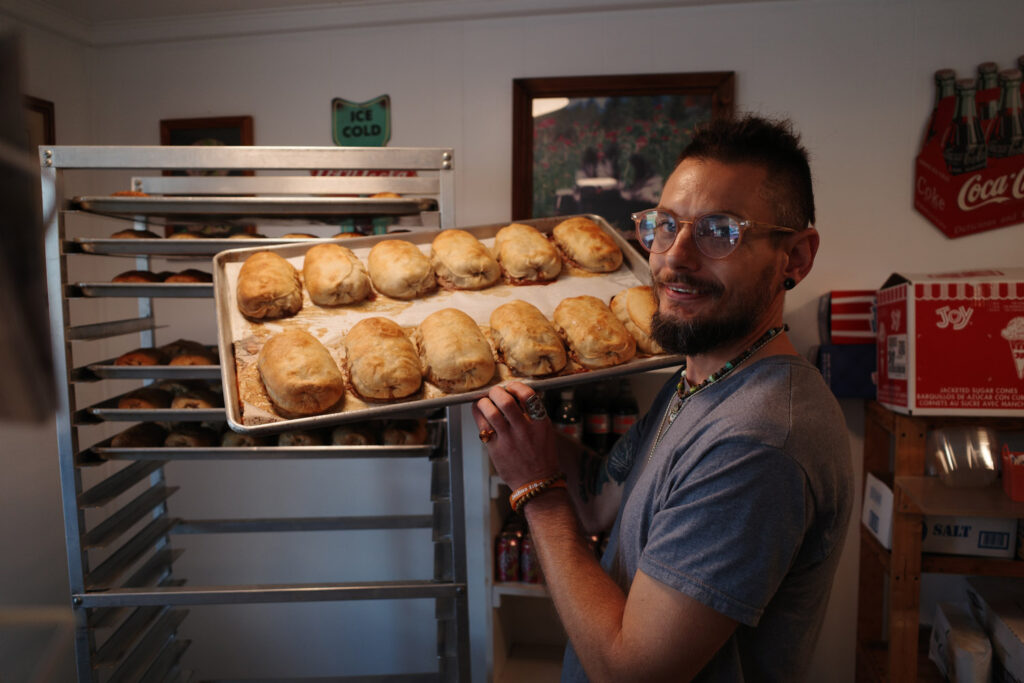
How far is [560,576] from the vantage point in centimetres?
102

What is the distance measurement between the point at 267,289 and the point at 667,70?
6.11 feet

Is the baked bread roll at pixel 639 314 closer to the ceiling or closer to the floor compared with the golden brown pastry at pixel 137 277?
closer to the floor

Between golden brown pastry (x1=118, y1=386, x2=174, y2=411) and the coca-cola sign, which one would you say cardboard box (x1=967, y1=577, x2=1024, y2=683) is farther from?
golden brown pastry (x1=118, y1=386, x2=174, y2=411)

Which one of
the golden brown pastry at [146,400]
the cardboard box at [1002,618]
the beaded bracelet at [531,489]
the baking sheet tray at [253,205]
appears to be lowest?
the cardboard box at [1002,618]

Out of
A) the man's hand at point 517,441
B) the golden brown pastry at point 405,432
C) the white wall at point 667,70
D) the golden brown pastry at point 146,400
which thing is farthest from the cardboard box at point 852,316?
the golden brown pastry at point 146,400

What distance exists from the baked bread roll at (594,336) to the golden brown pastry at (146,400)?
1.23 meters

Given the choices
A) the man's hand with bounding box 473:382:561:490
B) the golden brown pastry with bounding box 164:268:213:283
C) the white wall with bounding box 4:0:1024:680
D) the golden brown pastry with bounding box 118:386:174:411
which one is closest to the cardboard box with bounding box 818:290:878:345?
the white wall with bounding box 4:0:1024:680

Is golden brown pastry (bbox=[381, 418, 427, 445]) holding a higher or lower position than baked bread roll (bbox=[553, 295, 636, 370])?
lower

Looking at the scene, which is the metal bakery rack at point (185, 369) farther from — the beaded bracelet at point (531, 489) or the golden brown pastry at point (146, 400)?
the beaded bracelet at point (531, 489)

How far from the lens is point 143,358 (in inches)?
74.7

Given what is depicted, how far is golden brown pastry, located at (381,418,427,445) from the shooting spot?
1.83 m

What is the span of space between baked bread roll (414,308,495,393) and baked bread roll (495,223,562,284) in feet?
0.86

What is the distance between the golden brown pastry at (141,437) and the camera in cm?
183

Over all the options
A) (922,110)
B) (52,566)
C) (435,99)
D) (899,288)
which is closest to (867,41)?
(922,110)
